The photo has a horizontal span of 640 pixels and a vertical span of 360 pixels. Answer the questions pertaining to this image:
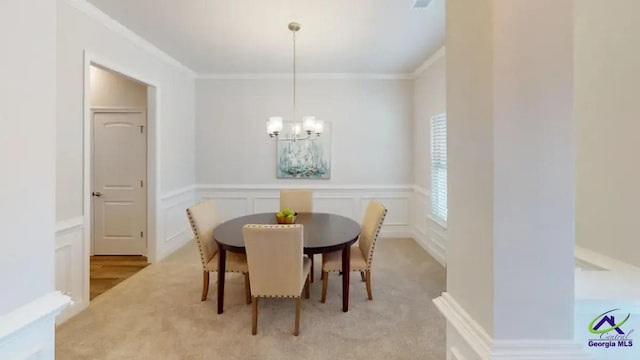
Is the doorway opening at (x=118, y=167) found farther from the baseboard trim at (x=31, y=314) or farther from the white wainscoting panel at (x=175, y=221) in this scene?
the baseboard trim at (x=31, y=314)

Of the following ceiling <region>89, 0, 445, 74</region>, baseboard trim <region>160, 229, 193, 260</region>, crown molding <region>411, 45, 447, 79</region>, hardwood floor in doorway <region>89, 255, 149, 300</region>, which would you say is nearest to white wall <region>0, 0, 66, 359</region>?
ceiling <region>89, 0, 445, 74</region>

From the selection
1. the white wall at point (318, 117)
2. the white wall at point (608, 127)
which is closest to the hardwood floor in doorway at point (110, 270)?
the white wall at point (318, 117)

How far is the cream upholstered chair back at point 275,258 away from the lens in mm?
2539

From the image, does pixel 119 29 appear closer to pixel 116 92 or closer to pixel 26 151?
pixel 116 92

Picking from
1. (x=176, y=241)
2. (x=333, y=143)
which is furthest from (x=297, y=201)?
(x=176, y=241)

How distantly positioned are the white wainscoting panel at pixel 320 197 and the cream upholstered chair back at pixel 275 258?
3.16m

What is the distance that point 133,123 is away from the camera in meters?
4.84

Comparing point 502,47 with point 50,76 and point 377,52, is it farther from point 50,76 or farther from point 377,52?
point 377,52

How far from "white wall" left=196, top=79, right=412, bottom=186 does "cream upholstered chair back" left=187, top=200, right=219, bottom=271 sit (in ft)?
7.37

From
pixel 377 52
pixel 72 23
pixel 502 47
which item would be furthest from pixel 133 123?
pixel 502 47

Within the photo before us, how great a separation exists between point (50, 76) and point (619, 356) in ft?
6.28

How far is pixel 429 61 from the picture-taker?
4871 mm

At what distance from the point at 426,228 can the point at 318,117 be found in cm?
248

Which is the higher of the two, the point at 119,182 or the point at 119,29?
the point at 119,29
